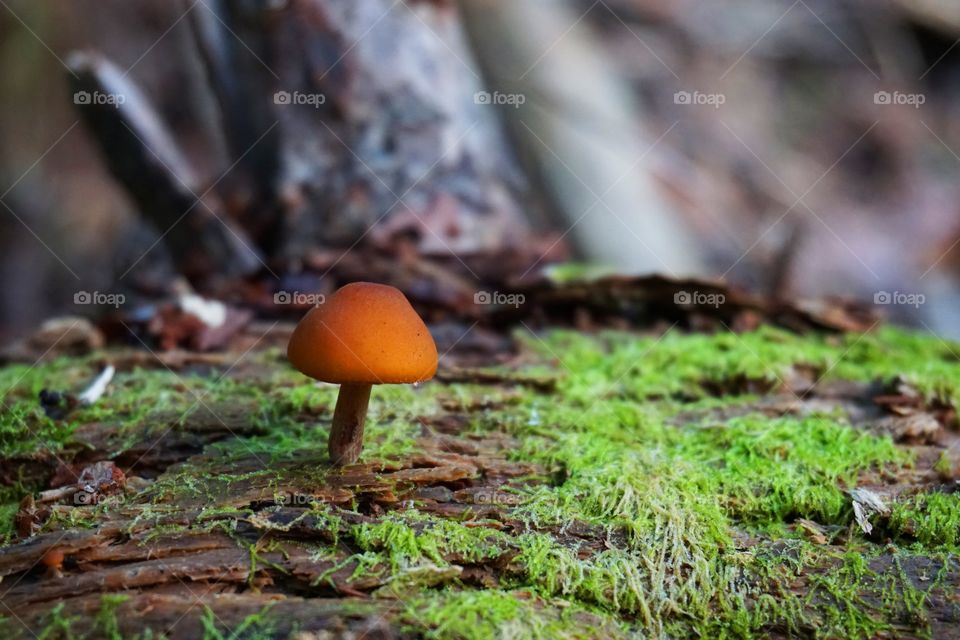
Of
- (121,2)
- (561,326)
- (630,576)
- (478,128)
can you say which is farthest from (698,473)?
(121,2)

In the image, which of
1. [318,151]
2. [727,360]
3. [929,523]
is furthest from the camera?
[318,151]

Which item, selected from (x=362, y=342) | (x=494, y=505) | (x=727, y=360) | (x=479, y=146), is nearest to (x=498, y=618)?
(x=494, y=505)

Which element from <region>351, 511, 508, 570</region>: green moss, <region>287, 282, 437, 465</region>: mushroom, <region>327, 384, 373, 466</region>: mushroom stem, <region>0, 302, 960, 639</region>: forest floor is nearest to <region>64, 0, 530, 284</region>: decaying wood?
<region>0, 302, 960, 639</region>: forest floor

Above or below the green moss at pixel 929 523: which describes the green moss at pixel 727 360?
above

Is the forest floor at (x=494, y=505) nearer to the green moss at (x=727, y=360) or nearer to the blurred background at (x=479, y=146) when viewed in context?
the green moss at (x=727, y=360)

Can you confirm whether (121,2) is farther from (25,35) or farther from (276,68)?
(276,68)

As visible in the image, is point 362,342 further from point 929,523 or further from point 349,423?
point 929,523

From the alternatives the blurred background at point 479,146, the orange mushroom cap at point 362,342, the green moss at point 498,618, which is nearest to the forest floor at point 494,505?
the green moss at point 498,618
